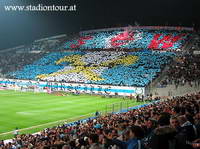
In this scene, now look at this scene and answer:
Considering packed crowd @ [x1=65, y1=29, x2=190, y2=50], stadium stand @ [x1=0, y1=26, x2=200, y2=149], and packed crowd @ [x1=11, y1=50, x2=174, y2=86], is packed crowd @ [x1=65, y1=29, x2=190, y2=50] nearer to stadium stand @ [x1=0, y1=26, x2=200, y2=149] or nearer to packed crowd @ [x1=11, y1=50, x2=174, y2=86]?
stadium stand @ [x1=0, y1=26, x2=200, y2=149]

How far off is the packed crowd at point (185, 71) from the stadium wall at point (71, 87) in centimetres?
569

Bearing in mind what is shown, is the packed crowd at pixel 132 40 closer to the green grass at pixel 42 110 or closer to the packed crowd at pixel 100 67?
the packed crowd at pixel 100 67

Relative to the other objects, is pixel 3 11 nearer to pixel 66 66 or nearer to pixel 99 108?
pixel 66 66

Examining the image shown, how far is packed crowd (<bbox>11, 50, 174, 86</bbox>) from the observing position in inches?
2071

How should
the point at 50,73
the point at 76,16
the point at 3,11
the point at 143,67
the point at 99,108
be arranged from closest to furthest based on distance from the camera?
1. the point at 99,108
2. the point at 143,67
3. the point at 50,73
4. the point at 3,11
5. the point at 76,16

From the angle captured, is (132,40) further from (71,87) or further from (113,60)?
(71,87)

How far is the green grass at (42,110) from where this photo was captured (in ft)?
89.0

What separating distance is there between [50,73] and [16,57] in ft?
63.2

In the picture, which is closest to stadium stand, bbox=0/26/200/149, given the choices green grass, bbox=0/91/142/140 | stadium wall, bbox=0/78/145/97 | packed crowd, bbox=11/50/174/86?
packed crowd, bbox=11/50/174/86

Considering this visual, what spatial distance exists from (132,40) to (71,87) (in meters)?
24.0

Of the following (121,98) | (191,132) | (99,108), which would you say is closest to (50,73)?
(121,98)

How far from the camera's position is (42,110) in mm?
34906

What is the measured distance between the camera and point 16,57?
77.4 m

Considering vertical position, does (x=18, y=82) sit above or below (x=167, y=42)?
below
